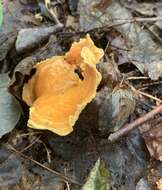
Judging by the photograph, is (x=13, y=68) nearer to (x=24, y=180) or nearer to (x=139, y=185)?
(x=24, y=180)

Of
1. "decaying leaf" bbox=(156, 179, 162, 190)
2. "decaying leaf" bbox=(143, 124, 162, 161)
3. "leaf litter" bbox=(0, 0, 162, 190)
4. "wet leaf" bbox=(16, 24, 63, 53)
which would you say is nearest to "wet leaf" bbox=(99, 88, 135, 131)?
"leaf litter" bbox=(0, 0, 162, 190)

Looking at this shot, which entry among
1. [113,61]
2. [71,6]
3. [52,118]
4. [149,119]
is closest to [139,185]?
[149,119]

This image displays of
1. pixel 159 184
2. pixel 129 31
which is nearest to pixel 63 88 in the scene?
pixel 159 184

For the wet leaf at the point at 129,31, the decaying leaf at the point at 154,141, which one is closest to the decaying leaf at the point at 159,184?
the decaying leaf at the point at 154,141

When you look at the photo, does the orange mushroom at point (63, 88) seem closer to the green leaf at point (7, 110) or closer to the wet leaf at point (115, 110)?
the green leaf at point (7, 110)

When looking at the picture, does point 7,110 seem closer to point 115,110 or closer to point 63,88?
point 63,88

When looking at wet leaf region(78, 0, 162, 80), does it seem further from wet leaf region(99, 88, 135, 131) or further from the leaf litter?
wet leaf region(99, 88, 135, 131)
